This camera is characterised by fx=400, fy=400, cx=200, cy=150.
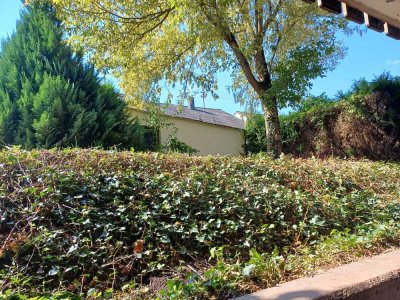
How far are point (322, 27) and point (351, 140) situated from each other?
340 centimetres

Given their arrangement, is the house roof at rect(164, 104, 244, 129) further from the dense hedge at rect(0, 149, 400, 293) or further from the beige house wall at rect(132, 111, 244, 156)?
the dense hedge at rect(0, 149, 400, 293)

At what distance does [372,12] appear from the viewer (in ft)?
16.8

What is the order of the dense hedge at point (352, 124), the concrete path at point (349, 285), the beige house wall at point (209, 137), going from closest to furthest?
the concrete path at point (349, 285) → the dense hedge at point (352, 124) → the beige house wall at point (209, 137)

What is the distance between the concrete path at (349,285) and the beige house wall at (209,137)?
1285 centimetres

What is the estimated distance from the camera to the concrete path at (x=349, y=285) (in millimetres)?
2186

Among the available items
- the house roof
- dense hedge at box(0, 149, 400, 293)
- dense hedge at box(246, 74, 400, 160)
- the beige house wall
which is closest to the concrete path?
dense hedge at box(0, 149, 400, 293)

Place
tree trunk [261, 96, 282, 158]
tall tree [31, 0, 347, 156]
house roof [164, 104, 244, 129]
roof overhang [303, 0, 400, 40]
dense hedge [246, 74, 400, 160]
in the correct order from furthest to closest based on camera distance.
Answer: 1. house roof [164, 104, 244, 129]
2. tree trunk [261, 96, 282, 158]
3. dense hedge [246, 74, 400, 160]
4. tall tree [31, 0, 347, 156]
5. roof overhang [303, 0, 400, 40]

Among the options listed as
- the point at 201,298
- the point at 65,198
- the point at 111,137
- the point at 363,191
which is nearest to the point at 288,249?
the point at 201,298

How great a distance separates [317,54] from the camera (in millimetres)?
10203

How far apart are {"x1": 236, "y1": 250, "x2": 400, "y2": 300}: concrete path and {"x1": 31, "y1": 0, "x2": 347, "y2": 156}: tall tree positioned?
6.85m

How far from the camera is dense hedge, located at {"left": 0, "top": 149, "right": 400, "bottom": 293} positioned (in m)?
2.93

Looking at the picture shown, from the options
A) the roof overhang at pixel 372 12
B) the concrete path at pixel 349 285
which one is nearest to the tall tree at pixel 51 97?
the roof overhang at pixel 372 12

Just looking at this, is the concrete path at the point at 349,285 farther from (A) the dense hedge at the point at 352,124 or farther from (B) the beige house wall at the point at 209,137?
(B) the beige house wall at the point at 209,137

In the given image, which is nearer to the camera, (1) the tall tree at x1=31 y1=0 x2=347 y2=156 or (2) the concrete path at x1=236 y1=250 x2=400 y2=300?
(2) the concrete path at x1=236 y1=250 x2=400 y2=300
